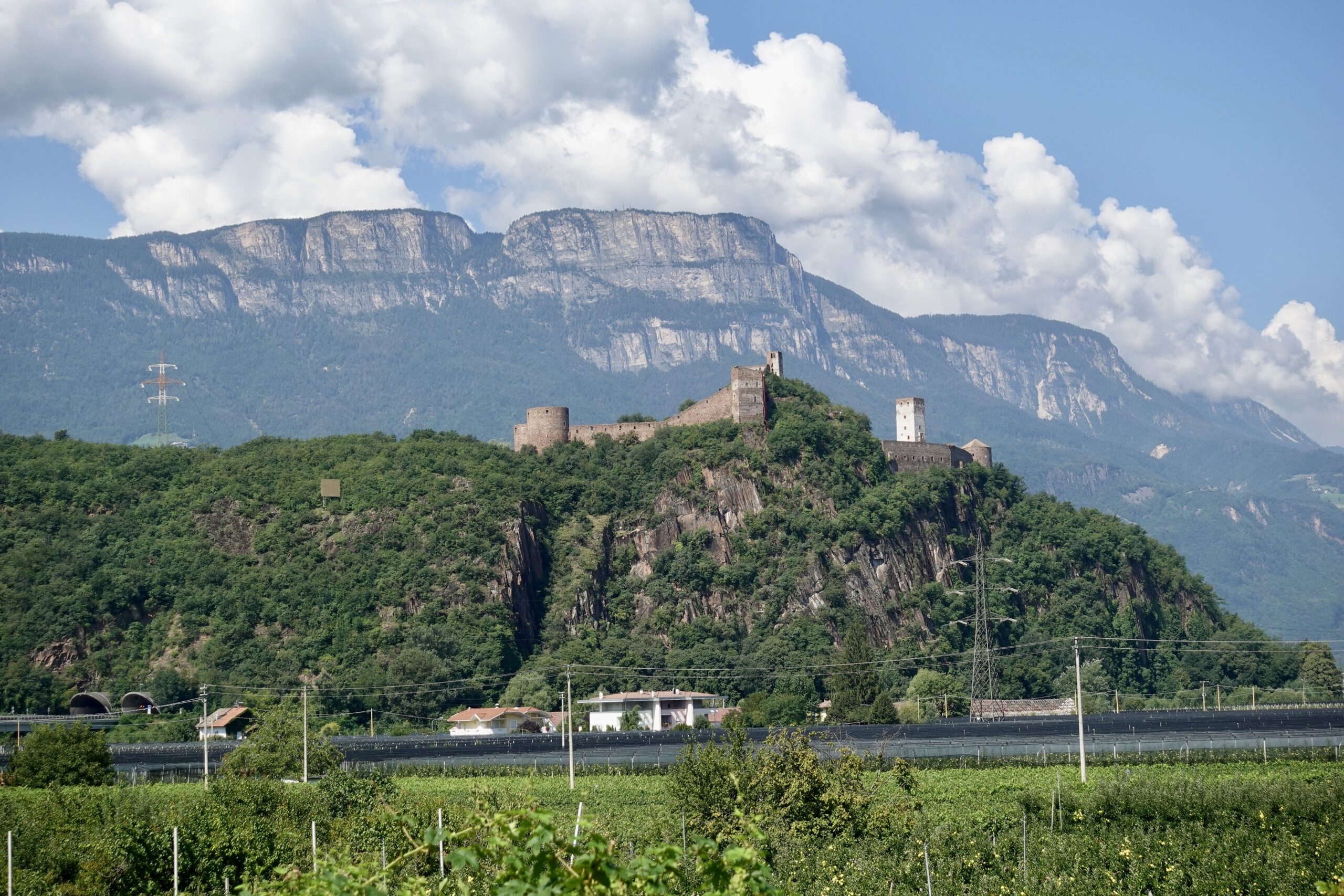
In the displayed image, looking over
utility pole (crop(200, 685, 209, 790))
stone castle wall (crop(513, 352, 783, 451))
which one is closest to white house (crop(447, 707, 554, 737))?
utility pole (crop(200, 685, 209, 790))

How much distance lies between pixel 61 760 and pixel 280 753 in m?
12.5

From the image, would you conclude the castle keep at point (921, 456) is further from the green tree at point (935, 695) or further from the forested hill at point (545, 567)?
the green tree at point (935, 695)

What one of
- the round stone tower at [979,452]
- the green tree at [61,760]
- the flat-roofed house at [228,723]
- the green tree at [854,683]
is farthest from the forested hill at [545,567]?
the green tree at [61,760]

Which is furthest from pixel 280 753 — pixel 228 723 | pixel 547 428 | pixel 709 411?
pixel 547 428

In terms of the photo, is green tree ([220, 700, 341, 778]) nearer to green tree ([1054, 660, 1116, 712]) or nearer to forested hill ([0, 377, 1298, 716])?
forested hill ([0, 377, 1298, 716])

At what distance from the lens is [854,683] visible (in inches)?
5054

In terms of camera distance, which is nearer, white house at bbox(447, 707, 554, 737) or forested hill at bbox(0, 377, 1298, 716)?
white house at bbox(447, 707, 554, 737)

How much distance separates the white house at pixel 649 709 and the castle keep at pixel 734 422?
47636 mm

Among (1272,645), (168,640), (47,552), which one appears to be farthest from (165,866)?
(1272,645)

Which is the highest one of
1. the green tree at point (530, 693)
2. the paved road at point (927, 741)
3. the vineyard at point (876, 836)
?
the green tree at point (530, 693)

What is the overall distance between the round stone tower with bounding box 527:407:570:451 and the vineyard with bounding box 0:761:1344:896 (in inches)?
4946

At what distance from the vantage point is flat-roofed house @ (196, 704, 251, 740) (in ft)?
389

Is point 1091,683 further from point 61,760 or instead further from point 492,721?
point 61,760

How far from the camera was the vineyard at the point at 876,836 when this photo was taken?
4294 centimetres
